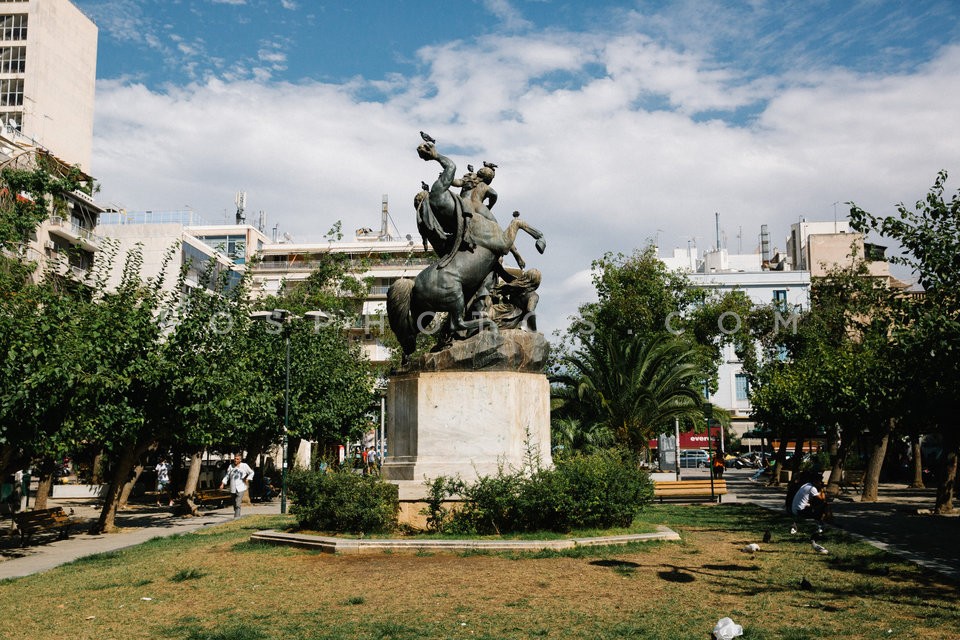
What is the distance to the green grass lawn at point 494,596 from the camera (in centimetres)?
690

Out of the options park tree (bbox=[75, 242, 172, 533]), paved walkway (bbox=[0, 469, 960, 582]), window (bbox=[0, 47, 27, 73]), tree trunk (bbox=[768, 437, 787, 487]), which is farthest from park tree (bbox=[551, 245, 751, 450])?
window (bbox=[0, 47, 27, 73])

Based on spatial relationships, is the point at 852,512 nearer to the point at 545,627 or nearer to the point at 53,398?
the point at 545,627

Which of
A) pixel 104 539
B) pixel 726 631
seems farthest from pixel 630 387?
pixel 726 631

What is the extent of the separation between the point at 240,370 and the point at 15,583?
10.4m

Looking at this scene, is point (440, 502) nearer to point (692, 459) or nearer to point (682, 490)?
point (682, 490)

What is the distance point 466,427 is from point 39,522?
10148mm

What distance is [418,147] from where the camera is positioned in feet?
41.1

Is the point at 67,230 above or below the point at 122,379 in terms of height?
above

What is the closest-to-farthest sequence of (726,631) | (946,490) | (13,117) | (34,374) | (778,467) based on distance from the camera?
(726,631)
(34,374)
(946,490)
(778,467)
(13,117)

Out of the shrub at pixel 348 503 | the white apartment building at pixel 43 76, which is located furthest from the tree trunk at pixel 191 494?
the white apartment building at pixel 43 76

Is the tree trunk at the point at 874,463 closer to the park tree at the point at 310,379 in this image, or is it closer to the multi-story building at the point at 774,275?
the park tree at the point at 310,379

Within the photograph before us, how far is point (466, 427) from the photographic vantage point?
11562 millimetres

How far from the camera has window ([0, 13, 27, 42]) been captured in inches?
1993

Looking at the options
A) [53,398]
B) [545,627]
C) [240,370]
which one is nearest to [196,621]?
[545,627]
